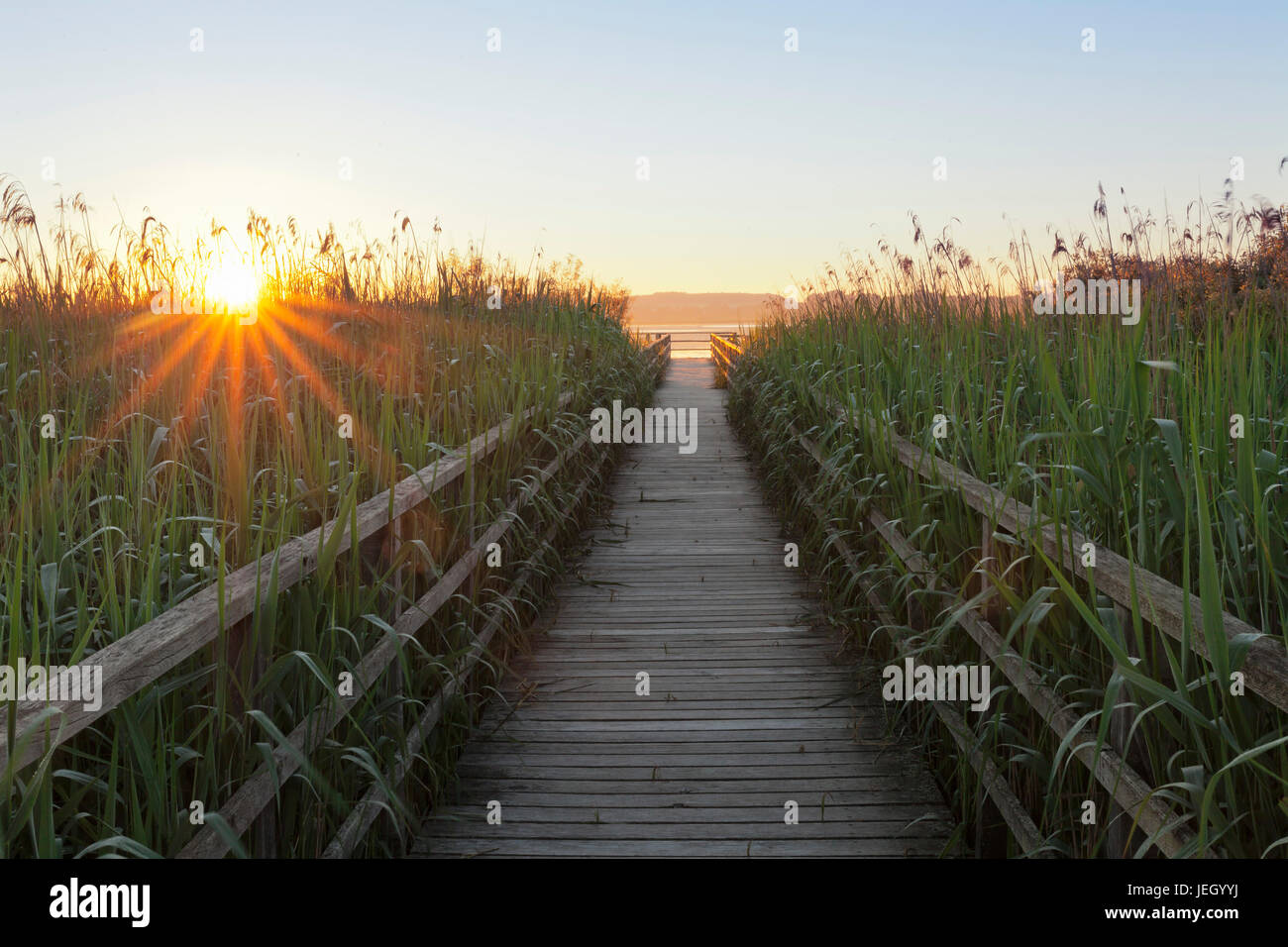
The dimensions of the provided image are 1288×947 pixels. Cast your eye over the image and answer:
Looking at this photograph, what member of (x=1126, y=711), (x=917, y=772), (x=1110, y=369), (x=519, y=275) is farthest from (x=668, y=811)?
(x=519, y=275)

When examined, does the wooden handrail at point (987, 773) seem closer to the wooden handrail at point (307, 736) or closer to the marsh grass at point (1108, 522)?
the marsh grass at point (1108, 522)

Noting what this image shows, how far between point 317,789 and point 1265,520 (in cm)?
219

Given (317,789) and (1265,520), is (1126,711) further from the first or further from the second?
(317,789)

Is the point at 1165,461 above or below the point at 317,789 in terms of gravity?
above

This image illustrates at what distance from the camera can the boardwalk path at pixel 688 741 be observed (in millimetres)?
3180

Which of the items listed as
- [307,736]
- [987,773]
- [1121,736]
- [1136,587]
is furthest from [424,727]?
[1136,587]

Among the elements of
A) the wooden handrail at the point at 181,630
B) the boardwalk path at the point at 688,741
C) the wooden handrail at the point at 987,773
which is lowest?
the boardwalk path at the point at 688,741

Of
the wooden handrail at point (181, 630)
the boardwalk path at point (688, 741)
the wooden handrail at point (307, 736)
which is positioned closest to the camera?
the wooden handrail at point (181, 630)

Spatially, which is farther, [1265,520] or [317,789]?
[317,789]

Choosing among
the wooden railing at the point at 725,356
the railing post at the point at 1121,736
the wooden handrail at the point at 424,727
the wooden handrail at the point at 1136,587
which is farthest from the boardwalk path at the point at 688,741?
the wooden railing at the point at 725,356

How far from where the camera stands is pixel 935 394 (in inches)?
188

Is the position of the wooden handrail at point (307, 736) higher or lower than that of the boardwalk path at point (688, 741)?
higher

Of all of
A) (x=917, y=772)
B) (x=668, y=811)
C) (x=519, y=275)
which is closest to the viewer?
(x=668, y=811)

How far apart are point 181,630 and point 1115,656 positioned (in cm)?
175
